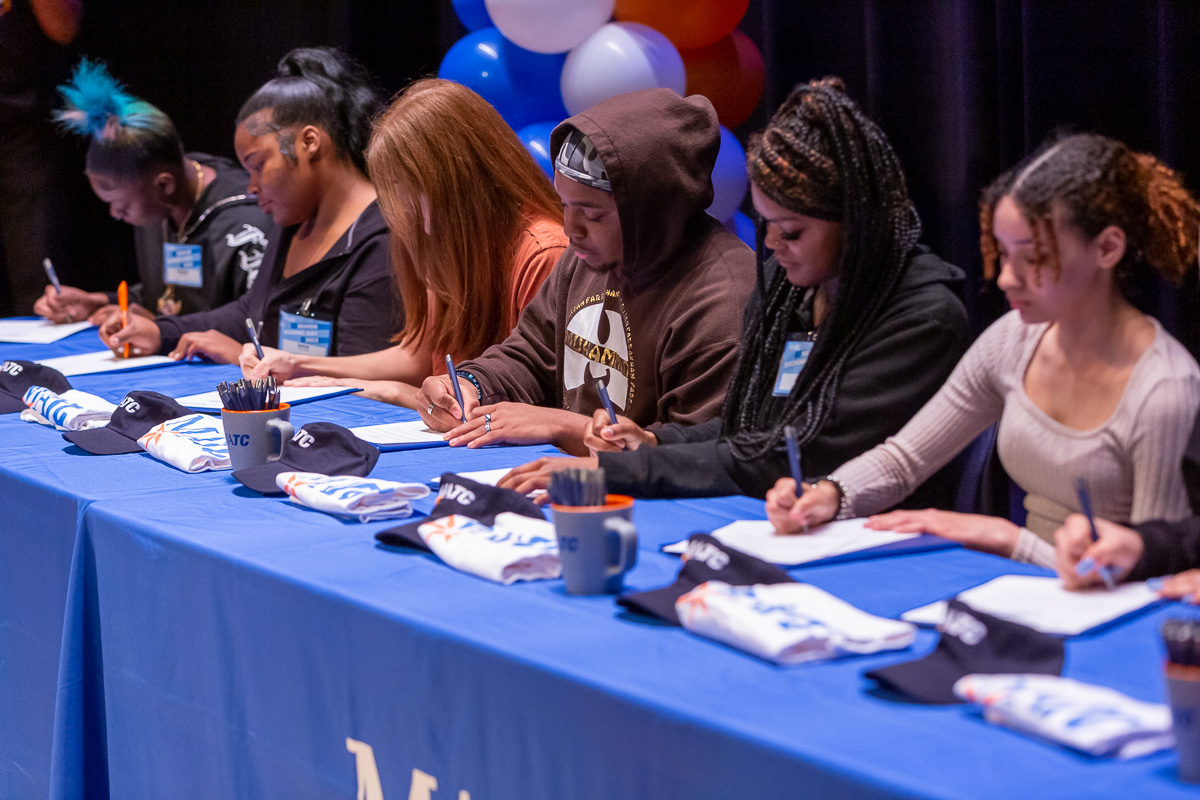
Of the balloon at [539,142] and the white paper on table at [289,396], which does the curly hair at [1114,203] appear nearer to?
the white paper on table at [289,396]

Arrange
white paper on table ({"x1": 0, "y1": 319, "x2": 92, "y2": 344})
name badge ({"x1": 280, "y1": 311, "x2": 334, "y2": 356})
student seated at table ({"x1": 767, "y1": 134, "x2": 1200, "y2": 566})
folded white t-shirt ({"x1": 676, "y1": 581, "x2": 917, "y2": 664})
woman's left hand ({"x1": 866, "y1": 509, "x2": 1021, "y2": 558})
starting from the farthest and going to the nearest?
white paper on table ({"x1": 0, "y1": 319, "x2": 92, "y2": 344})
name badge ({"x1": 280, "y1": 311, "x2": 334, "y2": 356})
woman's left hand ({"x1": 866, "y1": 509, "x2": 1021, "y2": 558})
student seated at table ({"x1": 767, "y1": 134, "x2": 1200, "y2": 566})
folded white t-shirt ({"x1": 676, "y1": 581, "x2": 917, "y2": 664})

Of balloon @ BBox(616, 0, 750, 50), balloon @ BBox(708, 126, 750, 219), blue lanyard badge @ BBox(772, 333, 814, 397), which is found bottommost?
blue lanyard badge @ BBox(772, 333, 814, 397)

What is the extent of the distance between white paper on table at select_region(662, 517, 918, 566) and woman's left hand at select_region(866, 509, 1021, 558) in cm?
2

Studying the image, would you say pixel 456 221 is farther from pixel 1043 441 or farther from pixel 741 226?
pixel 1043 441

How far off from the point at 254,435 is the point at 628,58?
4.96 ft

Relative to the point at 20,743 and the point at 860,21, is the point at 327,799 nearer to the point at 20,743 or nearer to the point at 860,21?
the point at 20,743

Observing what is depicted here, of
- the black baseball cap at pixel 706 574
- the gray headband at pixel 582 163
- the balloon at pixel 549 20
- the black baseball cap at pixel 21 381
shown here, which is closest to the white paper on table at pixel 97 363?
the black baseball cap at pixel 21 381

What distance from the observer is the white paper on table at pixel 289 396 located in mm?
2420

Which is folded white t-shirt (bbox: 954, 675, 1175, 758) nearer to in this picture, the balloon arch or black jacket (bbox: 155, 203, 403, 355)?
the balloon arch

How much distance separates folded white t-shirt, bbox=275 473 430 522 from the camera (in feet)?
5.17

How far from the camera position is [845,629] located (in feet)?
3.56

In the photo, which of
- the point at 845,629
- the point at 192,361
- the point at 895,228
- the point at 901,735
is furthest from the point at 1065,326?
the point at 192,361

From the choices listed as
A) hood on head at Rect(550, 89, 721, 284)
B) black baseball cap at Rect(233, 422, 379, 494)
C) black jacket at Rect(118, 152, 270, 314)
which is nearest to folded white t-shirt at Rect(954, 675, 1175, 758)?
black baseball cap at Rect(233, 422, 379, 494)

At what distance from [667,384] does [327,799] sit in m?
1.05
